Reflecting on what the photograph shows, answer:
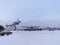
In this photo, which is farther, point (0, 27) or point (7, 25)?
point (7, 25)

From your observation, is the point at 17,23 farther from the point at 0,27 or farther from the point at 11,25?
the point at 0,27

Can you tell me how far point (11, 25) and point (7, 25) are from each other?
4.67ft

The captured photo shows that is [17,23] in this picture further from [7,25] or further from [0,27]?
[0,27]

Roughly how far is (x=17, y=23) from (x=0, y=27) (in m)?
8.06

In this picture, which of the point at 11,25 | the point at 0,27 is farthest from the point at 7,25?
the point at 0,27

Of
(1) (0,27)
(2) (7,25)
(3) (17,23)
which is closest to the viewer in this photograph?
(1) (0,27)

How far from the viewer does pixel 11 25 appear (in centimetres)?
3047

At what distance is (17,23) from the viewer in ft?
105

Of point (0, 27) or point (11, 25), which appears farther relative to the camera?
point (11, 25)

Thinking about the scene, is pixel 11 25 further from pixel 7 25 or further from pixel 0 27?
pixel 0 27

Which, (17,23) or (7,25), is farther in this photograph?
(17,23)

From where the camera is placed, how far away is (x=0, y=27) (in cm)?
2406

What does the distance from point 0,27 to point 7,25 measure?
5.12m

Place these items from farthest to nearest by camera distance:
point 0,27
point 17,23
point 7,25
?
point 17,23 < point 7,25 < point 0,27
